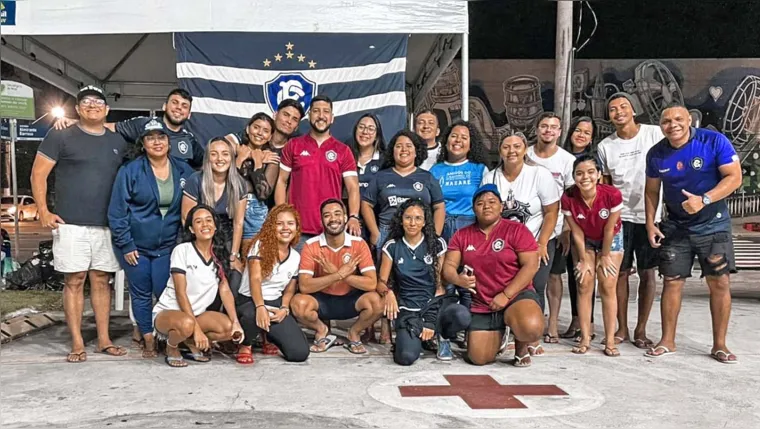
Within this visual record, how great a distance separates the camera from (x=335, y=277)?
4.51m

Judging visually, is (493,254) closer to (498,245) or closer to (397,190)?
(498,245)

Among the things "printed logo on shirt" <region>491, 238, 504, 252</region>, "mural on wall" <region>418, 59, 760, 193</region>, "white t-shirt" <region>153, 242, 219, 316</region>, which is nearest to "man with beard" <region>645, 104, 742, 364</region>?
"printed logo on shirt" <region>491, 238, 504, 252</region>

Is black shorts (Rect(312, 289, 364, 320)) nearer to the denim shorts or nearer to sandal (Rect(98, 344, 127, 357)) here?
sandal (Rect(98, 344, 127, 357))

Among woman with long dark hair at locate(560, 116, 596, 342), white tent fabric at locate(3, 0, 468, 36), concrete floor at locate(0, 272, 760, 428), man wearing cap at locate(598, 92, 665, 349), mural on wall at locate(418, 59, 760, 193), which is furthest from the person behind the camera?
mural on wall at locate(418, 59, 760, 193)

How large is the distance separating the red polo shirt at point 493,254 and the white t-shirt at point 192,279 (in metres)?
1.51

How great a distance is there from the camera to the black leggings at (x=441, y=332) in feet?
14.1

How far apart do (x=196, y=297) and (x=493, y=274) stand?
1.79 metres

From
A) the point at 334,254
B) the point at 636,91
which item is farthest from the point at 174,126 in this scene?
the point at 636,91

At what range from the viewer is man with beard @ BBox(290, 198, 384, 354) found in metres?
4.53

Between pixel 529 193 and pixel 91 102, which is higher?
pixel 91 102

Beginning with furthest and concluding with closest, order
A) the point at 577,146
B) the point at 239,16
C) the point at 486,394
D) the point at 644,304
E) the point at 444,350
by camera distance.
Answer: the point at 239,16 → the point at 577,146 → the point at 644,304 → the point at 444,350 → the point at 486,394

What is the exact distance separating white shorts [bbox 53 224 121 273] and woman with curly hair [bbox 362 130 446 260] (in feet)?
5.51

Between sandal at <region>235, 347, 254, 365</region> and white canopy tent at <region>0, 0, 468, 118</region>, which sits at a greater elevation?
white canopy tent at <region>0, 0, 468, 118</region>

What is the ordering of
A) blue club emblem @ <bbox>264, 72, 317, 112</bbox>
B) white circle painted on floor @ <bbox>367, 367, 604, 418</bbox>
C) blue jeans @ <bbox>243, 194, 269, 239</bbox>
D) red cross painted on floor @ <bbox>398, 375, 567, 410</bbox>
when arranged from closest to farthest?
white circle painted on floor @ <bbox>367, 367, 604, 418</bbox> < red cross painted on floor @ <bbox>398, 375, 567, 410</bbox> < blue jeans @ <bbox>243, 194, 269, 239</bbox> < blue club emblem @ <bbox>264, 72, 317, 112</bbox>
